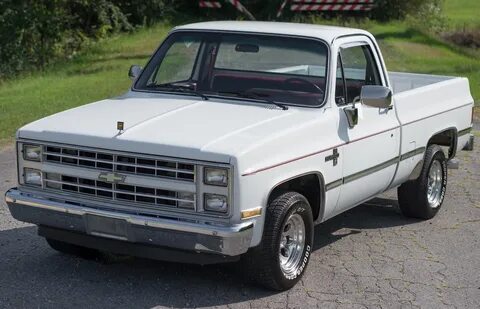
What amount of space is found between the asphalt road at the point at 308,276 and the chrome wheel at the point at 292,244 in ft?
0.59

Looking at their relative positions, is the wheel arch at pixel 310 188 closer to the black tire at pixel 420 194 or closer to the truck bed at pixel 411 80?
the black tire at pixel 420 194

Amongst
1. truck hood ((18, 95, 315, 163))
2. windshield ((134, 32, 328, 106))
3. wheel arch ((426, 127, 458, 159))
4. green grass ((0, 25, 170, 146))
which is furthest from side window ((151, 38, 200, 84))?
green grass ((0, 25, 170, 146))

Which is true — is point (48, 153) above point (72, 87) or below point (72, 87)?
above

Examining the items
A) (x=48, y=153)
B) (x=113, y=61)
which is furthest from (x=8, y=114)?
(x=48, y=153)

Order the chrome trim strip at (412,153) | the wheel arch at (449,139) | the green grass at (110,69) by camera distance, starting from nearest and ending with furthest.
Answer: the chrome trim strip at (412,153) < the wheel arch at (449,139) < the green grass at (110,69)

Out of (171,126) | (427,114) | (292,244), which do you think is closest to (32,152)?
(171,126)

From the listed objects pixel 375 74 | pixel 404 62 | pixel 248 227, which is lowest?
pixel 404 62

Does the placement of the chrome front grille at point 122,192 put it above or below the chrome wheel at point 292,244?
above

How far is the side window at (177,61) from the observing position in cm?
722

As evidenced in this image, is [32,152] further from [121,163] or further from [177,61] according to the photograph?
[177,61]

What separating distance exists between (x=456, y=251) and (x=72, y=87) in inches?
419

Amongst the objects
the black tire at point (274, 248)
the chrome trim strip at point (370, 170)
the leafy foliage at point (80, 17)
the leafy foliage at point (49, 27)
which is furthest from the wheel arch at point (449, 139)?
the leafy foliage at point (49, 27)

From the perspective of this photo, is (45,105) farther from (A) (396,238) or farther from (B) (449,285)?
(B) (449,285)

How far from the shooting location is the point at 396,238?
7.47 metres
